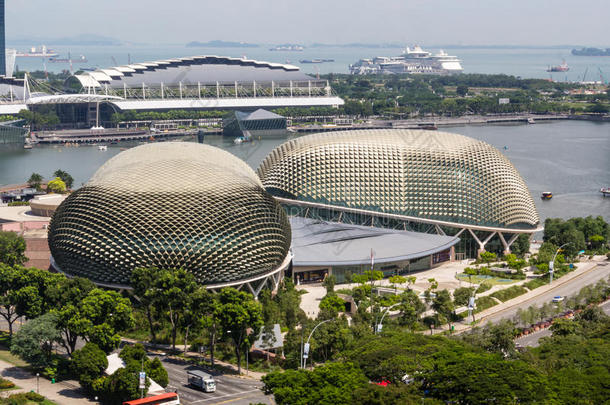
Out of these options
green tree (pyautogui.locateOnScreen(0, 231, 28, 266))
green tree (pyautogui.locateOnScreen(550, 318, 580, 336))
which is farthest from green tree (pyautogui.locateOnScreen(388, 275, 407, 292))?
green tree (pyautogui.locateOnScreen(0, 231, 28, 266))

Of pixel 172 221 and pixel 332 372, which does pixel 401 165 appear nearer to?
pixel 172 221

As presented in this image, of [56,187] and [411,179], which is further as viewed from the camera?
[56,187]

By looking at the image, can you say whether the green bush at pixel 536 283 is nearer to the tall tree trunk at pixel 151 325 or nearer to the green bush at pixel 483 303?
the green bush at pixel 483 303

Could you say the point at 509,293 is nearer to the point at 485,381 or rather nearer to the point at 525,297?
the point at 525,297

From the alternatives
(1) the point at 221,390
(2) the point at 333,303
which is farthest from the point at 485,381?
(2) the point at 333,303

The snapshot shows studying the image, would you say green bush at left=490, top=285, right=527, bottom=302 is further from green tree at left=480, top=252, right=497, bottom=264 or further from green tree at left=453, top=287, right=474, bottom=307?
green tree at left=480, top=252, right=497, bottom=264

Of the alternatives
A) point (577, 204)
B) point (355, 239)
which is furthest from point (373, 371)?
point (577, 204)
